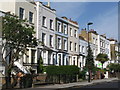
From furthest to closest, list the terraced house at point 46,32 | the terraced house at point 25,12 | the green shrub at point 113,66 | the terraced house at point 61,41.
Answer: the green shrub at point 113,66 → the terraced house at point 61,41 → the terraced house at point 46,32 → the terraced house at point 25,12

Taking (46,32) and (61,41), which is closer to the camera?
(46,32)

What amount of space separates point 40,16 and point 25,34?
14488mm

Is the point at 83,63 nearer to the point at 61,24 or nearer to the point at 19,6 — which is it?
the point at 61,24

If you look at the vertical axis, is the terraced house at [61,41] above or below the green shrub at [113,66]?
above

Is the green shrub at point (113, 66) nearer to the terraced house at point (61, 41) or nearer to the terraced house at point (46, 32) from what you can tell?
the terraced house at point (61, 41)

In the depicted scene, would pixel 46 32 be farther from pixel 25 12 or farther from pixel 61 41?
pixel 25 12

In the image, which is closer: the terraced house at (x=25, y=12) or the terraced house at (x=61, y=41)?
the terraced house at (x=25, y=12)

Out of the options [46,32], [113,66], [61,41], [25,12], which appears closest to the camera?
[25,12]

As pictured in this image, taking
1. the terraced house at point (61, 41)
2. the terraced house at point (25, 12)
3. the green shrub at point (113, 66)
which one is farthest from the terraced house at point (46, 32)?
the green shrub at point (113, 66)

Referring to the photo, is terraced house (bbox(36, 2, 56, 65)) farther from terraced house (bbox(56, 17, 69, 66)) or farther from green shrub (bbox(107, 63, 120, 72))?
green shrub (bbox(107, 63, 120, 72))

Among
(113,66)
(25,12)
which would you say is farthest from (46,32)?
(113,66)

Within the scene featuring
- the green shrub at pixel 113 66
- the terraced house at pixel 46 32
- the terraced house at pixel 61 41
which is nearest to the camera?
the terraced house at pixel 46 32

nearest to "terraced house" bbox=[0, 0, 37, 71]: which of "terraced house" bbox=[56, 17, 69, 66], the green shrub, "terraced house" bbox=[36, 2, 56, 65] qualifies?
"terraced house" bbox=[36, 2, 56, 65]

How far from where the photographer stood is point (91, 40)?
5603 cm
